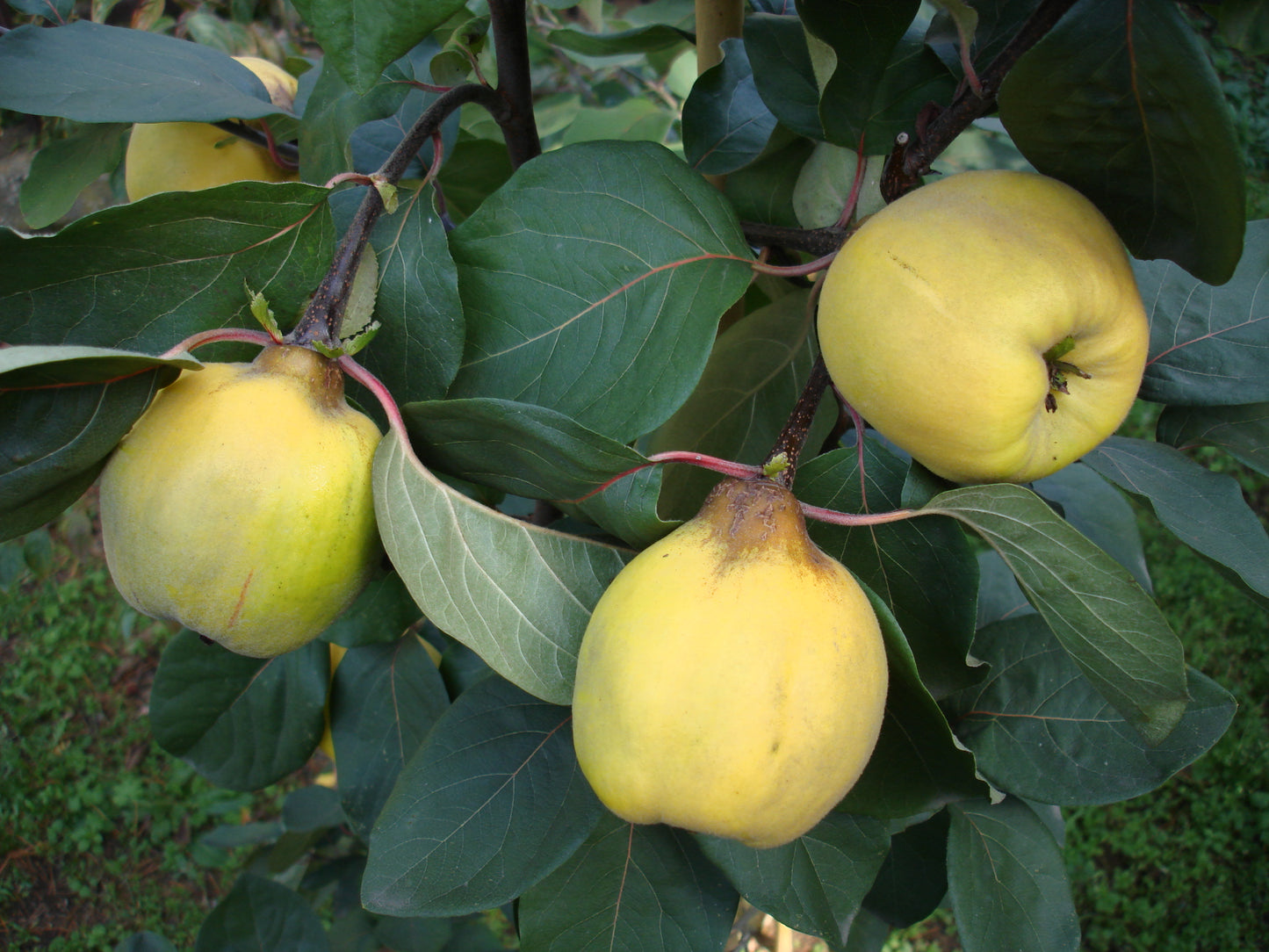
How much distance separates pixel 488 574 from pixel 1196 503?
0.56m

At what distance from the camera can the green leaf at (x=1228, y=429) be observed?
78 centimetres

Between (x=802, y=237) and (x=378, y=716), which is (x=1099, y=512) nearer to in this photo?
(x=802, y=237)

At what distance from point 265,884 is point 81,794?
1823 millimetres

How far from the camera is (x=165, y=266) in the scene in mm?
576

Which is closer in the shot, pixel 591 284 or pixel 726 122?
pixel 591 284

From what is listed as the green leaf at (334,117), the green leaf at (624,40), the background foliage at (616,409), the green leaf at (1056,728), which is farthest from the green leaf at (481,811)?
the green leaf at (624,40)

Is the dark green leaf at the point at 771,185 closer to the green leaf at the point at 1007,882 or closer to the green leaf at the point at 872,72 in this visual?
the green leaf at the point at 872,72

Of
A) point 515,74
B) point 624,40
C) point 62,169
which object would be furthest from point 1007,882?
point 62,169

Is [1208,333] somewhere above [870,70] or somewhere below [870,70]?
below

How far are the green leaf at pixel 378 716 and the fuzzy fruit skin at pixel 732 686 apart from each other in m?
0.53

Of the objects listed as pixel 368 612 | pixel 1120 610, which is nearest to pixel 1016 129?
pixel 1120 610

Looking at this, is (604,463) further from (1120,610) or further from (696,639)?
(1120,610)

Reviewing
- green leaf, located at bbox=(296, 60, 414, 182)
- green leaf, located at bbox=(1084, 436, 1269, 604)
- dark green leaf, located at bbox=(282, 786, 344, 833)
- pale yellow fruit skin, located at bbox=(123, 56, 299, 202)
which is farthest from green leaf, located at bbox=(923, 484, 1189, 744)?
dark green leaf, located at bbox=(282, 786, 344, 833)

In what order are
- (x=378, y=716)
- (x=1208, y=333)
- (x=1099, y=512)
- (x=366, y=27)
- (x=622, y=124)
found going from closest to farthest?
(x=366, y=27) → (x=1208, y=333) → (x=378, y=716) → (x=1099, y=512) → (x=622, y=124)
